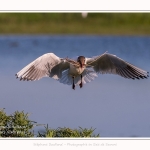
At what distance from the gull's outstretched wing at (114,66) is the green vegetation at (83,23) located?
786 cm

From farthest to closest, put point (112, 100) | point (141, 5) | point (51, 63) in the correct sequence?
1. point (112, 100)
2. point (51, 63)
3. point (141, 5)

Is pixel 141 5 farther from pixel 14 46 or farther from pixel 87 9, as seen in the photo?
pixel 14 46

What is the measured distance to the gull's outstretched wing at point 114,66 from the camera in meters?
6.26

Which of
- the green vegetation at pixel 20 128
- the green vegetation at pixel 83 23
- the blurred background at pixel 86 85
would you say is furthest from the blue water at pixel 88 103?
the green vegetation at pixel 83 23

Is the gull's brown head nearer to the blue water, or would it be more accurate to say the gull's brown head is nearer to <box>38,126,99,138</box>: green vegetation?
the blue water

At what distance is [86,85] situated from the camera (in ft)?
28.2

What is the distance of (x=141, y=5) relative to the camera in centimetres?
576

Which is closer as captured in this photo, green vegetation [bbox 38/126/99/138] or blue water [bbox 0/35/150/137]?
green vegetation [bbox 38/126/99/138]

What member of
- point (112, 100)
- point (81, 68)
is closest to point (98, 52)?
point (112, 100)

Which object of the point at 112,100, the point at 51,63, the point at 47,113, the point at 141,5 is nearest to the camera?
the point at 141,5

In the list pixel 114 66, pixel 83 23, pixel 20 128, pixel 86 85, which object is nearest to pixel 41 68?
pixel 114 66

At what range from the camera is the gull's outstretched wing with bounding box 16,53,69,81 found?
6125 mm

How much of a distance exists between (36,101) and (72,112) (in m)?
0.51

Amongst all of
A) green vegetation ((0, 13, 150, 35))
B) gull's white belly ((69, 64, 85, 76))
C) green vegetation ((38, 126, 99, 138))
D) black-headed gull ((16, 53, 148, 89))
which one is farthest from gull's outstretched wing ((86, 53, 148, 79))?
green vegetation ((0, 13, 150, 35))
